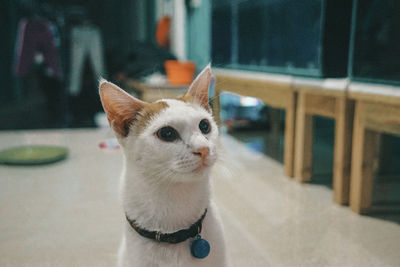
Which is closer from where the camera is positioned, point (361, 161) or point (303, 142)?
point (361, 161)

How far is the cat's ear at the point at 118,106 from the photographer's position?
758mm

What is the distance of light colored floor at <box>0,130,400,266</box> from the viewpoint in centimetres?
120

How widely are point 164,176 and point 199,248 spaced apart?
0.56 ft

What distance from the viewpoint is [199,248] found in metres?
0.77

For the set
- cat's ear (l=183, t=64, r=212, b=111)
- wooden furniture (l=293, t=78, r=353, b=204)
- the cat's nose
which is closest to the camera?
the cat's nose

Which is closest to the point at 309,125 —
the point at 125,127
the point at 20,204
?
the point at 125,127

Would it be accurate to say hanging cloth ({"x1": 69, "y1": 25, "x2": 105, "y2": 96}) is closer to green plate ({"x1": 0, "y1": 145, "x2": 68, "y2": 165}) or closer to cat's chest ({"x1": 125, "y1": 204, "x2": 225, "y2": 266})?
green plate ({"x1": 0, "y1": 145, "x2": 68, "y2": 165})

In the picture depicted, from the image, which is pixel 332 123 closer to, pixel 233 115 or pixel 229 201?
pixel 233 115

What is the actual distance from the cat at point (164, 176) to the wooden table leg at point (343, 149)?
95 centimetres

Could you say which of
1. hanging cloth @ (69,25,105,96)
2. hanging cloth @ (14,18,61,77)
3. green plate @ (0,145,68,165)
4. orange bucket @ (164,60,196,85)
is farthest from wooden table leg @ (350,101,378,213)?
hanging cloth @ (69,25,105,96)

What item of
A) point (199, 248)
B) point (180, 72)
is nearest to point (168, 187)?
point (199, 248)

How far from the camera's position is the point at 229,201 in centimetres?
168

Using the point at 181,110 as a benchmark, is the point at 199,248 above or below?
below

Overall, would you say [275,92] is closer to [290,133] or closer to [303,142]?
[290,133]
